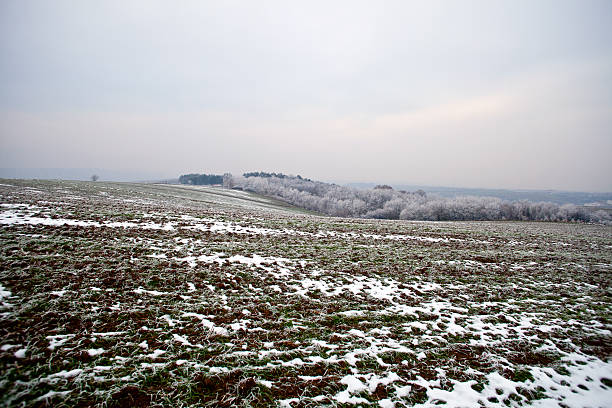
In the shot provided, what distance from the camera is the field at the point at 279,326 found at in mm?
5320

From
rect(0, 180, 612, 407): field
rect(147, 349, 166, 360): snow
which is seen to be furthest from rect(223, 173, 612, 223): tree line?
rect(147, 349, 166, 360): snow

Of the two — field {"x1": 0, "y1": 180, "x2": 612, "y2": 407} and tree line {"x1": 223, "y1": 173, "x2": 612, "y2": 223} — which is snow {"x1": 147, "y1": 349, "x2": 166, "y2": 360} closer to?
field {"x1": 0, "y1": 180, "x2": 612, "y2": 407}

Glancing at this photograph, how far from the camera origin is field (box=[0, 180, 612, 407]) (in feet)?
17.5

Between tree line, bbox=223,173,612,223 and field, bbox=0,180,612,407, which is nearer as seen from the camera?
field, bbox=0,180,612,407

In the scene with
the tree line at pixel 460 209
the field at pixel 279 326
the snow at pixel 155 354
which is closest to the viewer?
the field at pixel 279 326

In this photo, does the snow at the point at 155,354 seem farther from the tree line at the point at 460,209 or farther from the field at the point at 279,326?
the tree line at the point at 460,209

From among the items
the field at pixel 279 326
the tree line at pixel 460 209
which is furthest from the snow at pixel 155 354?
the tree line at pixel 460 209

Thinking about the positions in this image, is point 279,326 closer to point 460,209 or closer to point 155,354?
point 155,354

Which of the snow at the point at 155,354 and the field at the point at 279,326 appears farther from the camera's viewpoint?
the snow at the point at 155,354

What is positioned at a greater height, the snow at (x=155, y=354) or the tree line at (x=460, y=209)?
the snow at (x=155, y=354)

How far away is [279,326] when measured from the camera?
7703 mm

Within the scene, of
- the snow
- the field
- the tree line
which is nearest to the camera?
the field

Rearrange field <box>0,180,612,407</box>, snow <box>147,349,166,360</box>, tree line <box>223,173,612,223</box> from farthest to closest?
tree line <box>223,173,612,223</box> → snow <box>147,349,166,360</box> → field <box>0,180,612,407</box>

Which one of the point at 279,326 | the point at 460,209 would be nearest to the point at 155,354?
the point at 279,326
